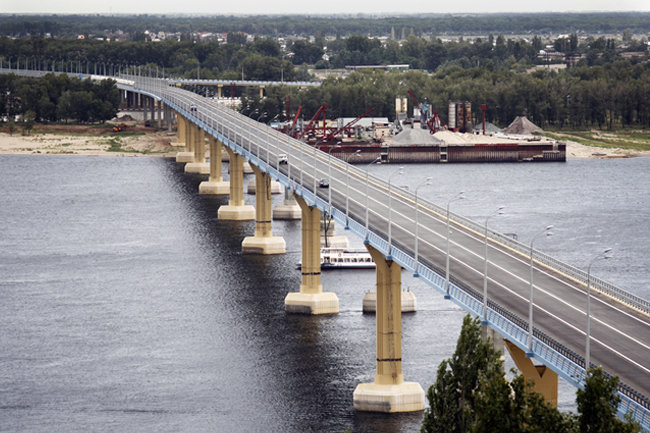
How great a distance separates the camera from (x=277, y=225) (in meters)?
115

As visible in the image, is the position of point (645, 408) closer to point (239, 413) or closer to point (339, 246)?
point (239, 413)

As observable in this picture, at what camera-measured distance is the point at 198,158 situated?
157125 millimetres

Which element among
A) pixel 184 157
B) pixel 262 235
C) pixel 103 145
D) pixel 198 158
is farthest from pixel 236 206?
pixel 103 145

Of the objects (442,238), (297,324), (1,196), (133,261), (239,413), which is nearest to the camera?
(239,413)

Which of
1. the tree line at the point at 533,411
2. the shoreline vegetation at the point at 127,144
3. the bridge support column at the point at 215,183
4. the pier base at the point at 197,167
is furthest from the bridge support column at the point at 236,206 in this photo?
the tree line at the point at 533,411

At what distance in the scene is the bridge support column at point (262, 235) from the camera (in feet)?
320

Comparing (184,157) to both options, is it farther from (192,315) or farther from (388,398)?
(388,398)

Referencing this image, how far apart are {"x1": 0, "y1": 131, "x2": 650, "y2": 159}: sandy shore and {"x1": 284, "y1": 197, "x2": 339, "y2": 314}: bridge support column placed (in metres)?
104

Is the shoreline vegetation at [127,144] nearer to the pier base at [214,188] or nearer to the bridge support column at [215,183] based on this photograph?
the bridge support column at [215,183]

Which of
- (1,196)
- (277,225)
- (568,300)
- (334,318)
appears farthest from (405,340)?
(1,196)

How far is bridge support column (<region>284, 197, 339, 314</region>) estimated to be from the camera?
77.4 meters

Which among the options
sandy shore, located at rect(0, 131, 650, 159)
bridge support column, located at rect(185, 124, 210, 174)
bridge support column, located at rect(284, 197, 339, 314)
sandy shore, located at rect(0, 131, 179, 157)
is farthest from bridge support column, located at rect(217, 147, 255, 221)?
sandy shore, located at rect(0, 131, 179, 157)

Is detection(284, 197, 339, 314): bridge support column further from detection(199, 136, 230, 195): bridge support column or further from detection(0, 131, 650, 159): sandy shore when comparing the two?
detection(0, 131, 650, 159): sandy shore

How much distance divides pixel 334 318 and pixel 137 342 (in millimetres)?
11791
